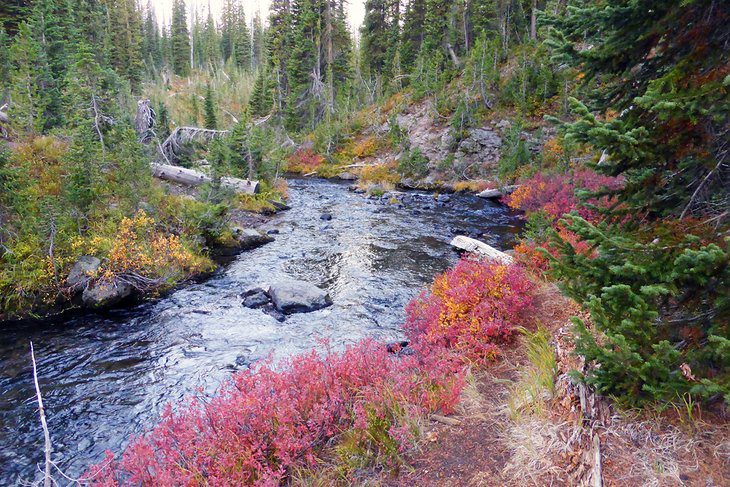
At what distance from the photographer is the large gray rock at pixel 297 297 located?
A: 36.0 feet

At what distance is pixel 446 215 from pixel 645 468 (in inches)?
753

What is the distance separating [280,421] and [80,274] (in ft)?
30.4

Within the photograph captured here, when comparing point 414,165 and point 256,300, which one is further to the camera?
point 414,165

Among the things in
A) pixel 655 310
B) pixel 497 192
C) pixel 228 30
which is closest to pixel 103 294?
pixel 655 310

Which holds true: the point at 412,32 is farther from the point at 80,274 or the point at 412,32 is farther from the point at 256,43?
the point at 80,274

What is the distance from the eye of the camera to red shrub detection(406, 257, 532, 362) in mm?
7043

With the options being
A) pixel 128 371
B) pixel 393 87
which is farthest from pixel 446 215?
pixel 393 87

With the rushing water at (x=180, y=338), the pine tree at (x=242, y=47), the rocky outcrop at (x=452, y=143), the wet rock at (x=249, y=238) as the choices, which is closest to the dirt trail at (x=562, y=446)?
the rushing water at (x=180, y=338)

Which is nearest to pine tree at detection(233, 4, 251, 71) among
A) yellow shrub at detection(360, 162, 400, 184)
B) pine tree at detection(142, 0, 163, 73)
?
pine tree at detection(142, 0, 163, 73)

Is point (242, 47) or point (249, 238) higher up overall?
point (242, 47)

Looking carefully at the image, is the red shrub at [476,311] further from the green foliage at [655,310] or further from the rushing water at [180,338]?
the green foliage at [655,310]

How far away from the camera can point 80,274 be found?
10.9 metres

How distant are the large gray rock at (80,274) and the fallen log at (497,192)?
23.2 m

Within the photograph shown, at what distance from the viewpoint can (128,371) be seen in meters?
8.21
